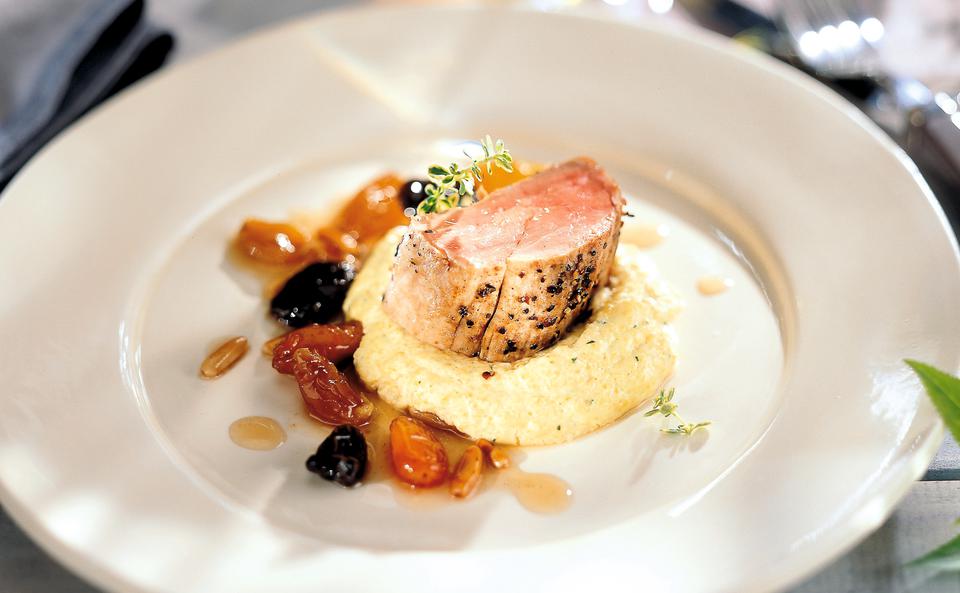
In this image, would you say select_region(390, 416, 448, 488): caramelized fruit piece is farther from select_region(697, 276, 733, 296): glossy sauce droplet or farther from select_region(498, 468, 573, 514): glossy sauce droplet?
select_region(697, 276, 733, 296): glossy sauce droplet

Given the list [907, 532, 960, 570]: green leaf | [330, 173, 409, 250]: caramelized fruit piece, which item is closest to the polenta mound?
[330, 173, 409, 250]: caramelized fruit piece

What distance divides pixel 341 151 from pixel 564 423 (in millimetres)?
1854

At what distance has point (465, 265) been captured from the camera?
10.1 ft

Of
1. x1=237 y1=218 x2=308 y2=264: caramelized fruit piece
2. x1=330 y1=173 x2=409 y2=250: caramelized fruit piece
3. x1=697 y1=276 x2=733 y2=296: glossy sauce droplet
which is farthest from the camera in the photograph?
x1=330 y1=173 x2=409 y2=250: caramelized fruit piece

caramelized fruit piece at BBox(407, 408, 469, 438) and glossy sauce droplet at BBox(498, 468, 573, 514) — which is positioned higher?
caramelized fruit piece at BBox(407, 408, 469, 438)

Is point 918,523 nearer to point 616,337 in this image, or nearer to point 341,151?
point 616,337

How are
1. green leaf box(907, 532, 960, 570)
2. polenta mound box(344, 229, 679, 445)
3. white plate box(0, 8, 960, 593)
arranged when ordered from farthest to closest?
1. polenta mound box(344, 229, 679, 445)
2. white plate box(0, 8, 960, 593)
3. green leaf box(907, 532, 960, 570)

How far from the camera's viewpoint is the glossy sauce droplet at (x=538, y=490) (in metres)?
2.79

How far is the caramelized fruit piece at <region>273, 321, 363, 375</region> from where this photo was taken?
10.7ft

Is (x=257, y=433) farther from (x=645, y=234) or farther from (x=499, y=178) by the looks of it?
(x=645, y=234)

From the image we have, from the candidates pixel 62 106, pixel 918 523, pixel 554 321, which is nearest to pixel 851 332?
pixel 918 523

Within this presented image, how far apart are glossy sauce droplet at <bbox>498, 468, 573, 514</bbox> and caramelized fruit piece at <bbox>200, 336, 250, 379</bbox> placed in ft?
3.46

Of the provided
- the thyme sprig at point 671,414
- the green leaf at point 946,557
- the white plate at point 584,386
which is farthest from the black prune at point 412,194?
the green leaf at point 946,557

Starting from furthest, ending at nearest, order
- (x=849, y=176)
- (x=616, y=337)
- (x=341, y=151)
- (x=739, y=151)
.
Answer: (x=341, y=151) → (x=739, y=151) → (x=849, y=176) → (x=616, y=337)
